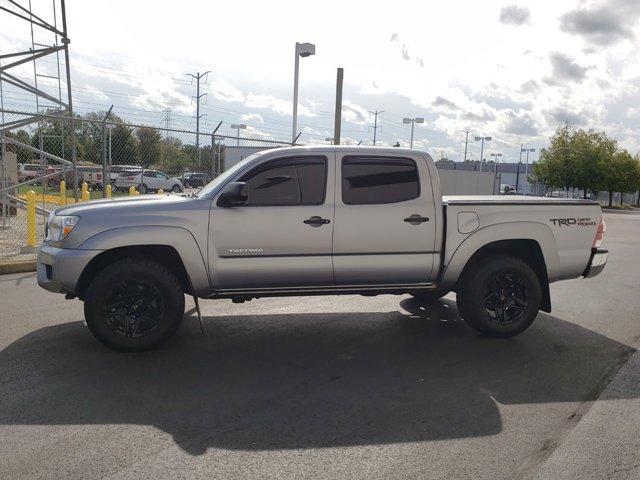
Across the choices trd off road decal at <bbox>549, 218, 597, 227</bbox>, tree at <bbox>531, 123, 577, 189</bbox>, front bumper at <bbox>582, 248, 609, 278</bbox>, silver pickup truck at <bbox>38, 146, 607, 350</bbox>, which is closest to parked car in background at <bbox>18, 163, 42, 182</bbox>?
silver pickup truck at <bbox>38, 146, 607, 350</bbox>

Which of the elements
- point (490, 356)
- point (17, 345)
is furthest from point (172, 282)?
point (490, 356)

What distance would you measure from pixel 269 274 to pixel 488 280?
2.26 metres

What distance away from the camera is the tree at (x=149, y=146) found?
12.3 meters

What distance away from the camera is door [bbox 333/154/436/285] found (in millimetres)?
5340

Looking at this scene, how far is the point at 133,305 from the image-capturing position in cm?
507

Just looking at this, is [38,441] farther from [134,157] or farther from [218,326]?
[134,157]

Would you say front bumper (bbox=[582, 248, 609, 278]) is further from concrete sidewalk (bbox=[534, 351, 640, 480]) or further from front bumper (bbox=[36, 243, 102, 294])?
front bumper (bbox=[36, 243, 102, 294])

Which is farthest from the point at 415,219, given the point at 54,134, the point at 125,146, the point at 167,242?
the point at 54,134

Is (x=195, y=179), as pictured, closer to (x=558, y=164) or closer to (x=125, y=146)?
(x=125, y=146)

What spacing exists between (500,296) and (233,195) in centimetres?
295

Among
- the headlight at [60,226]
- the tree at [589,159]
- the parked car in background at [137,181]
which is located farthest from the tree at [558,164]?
the headlight at [60,226]

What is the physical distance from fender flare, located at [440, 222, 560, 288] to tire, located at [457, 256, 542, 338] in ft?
0.65

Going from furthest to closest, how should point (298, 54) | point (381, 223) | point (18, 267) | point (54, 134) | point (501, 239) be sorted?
point (298, 54), point (54, 134), point (18, 267), point (501, 239), point (381, 223)

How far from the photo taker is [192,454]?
Answer: 10.8ft
